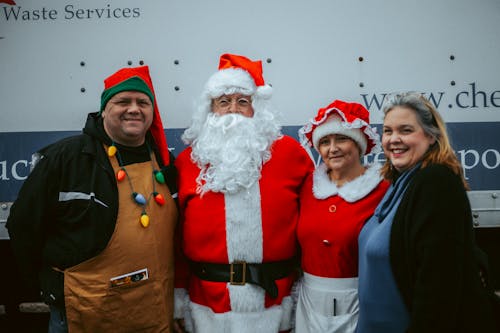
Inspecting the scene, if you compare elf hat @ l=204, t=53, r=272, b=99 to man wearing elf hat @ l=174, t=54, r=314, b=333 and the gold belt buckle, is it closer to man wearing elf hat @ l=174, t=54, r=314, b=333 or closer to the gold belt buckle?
man wearing elf hat @ l=174, t=54, r=314, b=333

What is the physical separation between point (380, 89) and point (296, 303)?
1.43 meters

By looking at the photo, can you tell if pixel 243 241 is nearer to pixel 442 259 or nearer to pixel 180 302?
pixel 180 302

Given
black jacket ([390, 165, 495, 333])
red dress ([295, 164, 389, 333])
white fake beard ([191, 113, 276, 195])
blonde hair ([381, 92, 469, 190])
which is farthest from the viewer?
white fake beard ([191, 113, 276, 195])

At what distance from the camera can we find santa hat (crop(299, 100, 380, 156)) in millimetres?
2197

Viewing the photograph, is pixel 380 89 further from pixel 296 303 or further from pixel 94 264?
pixel 94 264

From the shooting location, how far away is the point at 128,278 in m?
2.15

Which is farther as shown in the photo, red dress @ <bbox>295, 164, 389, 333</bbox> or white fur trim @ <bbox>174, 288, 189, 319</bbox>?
white fur trim @ <bbox>174, 288, 189, 319</bbox>

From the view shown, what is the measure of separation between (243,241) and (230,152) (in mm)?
525

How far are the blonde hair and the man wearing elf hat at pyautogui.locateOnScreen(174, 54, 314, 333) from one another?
0.81 metres

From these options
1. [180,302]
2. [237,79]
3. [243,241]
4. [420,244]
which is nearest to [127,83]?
[237,79]

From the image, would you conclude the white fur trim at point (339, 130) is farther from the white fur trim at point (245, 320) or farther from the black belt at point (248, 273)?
the white fur trim at point (245, 320)

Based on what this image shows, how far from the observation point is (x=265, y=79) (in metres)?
2.70

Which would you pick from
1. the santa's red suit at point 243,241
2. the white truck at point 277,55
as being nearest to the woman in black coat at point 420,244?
the santa's red suit at point 243,241

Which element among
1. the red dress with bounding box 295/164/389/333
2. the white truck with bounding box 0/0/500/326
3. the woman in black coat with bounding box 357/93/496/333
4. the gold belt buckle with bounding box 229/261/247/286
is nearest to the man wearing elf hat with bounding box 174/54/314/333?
the gold belt buckle with bounding box 229/261/247/286
